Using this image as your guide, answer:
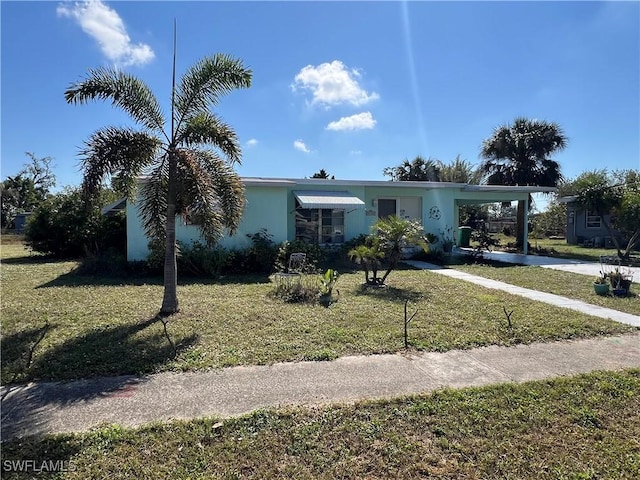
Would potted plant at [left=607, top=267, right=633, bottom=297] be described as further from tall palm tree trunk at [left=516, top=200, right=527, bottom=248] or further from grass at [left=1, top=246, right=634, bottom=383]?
tall palm tree trunk at [left=516, top=200, right=527, bottom=248]

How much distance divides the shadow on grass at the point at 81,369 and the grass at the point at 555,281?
974cm

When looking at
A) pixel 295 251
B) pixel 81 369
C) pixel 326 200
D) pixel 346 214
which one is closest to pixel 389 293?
pixel 295 251

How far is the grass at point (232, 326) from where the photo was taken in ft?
18.0

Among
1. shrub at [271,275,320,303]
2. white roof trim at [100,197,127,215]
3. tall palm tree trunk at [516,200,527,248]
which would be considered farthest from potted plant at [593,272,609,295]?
white roof trim at [100,197,127,215]

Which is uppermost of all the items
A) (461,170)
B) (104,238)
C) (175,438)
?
(461,170)

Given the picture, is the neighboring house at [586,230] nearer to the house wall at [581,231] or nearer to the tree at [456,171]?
the house wall at [581,231]

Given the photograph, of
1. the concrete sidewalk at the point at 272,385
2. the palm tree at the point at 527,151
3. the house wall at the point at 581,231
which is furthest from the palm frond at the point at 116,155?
the house wall at the point at 581,231

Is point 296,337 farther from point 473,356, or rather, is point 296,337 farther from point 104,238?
point 104,238

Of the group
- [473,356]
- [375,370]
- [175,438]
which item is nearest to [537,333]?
[473,356]

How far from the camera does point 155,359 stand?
5492 millimetres

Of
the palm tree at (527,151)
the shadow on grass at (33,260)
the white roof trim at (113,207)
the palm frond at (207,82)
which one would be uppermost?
the palm tree at (527,151)

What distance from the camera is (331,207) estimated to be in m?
15.4

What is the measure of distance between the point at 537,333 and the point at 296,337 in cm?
431

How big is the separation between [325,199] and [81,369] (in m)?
11.9
